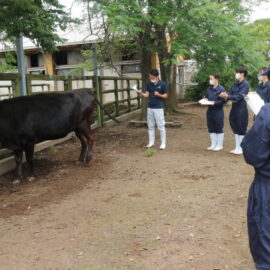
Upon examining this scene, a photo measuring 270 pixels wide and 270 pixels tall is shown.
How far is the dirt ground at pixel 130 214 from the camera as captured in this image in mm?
3014

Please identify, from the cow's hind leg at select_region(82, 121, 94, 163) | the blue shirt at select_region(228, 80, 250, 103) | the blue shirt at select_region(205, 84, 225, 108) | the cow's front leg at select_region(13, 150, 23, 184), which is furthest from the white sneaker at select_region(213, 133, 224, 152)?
the cow's front leg at select_region(13, 150, 23, 184)

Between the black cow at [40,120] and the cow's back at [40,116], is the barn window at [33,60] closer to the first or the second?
the black cow at [40,120]

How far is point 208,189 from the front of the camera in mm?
4715

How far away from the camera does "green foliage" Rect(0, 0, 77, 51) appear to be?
4.27m

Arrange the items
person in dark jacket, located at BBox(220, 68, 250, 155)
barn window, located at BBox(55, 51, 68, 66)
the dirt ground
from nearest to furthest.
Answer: the dirt ground
person in dark jacket, located at BBox(220, 68, 250, 155)
barn window, located at BBox(55, 51, 68, 66)

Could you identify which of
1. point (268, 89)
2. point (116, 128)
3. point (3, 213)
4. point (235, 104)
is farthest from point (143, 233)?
point (116, 128)

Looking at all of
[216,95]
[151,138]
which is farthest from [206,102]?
[151,138]

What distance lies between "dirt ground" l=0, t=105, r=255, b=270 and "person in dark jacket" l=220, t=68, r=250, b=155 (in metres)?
0.57

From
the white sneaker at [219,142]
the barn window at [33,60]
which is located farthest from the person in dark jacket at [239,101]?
the barn window at [33,60]

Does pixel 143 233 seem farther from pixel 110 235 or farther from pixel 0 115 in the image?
pixel 0 115

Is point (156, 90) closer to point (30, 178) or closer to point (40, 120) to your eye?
point (40, 120)

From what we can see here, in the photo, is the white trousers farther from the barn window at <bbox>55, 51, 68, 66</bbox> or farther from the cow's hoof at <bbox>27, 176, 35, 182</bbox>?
the barn window at <bbox>55, 51, 68, 66</bbox>

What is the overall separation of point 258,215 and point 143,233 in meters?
1.58

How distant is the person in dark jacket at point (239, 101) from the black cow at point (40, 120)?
255cm
